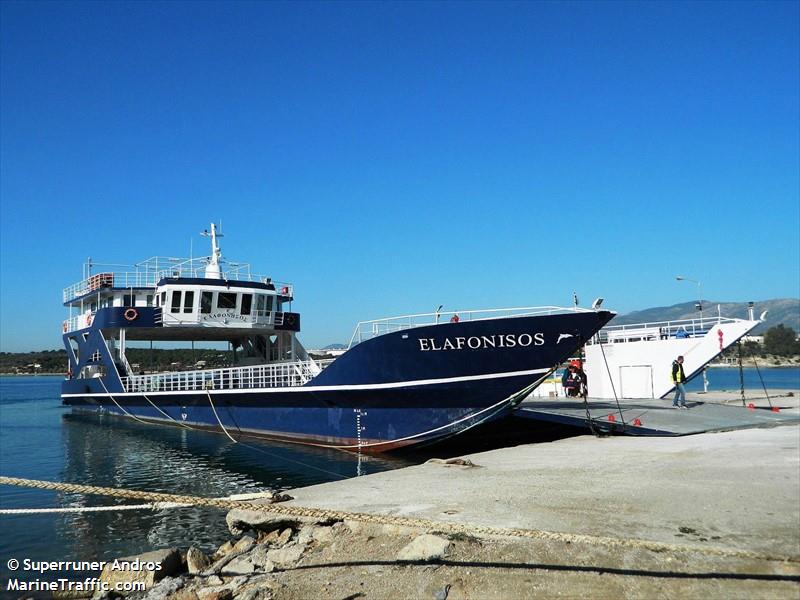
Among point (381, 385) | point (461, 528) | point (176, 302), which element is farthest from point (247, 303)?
point (461, 528)

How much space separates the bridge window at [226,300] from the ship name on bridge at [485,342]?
11434 mm

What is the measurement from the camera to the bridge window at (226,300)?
23188 mm

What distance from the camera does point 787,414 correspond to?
17.3 meters

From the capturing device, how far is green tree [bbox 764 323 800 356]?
124 m

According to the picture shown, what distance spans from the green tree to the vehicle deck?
124828 mm

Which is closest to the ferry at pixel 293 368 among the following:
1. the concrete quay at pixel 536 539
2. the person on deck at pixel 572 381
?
the concrete quay at pixel 536 539

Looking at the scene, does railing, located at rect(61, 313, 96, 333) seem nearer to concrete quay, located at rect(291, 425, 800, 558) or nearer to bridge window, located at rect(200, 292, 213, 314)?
bridge window, located at rect(200, 292, 213, 314)

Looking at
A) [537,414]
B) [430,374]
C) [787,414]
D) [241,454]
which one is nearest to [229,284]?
[241,454]

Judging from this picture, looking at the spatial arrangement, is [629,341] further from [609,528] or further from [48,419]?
[48,419]

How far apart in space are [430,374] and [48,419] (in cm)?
2694

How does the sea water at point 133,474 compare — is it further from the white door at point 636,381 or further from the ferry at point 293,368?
the white door at point 636,381

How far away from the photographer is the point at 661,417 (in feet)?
50.9

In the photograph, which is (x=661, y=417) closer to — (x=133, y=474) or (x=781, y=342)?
(x=133, y=474)

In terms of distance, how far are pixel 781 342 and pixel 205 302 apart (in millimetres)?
134246
